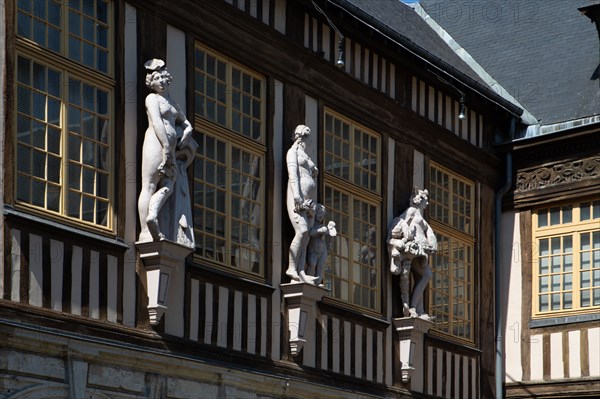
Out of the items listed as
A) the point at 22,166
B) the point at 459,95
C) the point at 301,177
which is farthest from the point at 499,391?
the point at 22,166

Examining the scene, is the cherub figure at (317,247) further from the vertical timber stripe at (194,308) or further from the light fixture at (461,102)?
the light fixture at (461,102)

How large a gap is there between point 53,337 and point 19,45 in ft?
7.58

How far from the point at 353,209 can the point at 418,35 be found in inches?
171

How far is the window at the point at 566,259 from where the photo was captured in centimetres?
1794

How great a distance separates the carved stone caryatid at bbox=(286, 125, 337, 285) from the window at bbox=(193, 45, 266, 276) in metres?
0.34

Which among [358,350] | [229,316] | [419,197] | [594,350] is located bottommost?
[358,350]

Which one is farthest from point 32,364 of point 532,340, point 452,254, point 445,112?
point 532,340

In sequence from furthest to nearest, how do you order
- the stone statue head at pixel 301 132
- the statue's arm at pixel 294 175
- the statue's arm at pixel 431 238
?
the statue's arm at pixel 431 238 → the stone statue head at pixel 301 132 → the statue's arm at pixel 294 175

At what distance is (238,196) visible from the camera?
14.0 meters

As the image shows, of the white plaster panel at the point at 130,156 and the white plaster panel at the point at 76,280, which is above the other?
the white plaster panel at the point at 130,156

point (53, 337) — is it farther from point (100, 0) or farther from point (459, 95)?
point (459, 95)

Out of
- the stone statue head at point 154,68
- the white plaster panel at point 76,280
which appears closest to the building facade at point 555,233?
the stone statue head at point 154,68

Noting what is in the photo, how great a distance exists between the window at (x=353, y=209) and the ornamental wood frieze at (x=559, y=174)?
292 centimetres

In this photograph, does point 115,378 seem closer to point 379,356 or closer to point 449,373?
point 379,356
